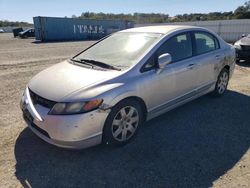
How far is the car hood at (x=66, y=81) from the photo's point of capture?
3188 mm

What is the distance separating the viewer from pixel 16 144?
3.67 meters

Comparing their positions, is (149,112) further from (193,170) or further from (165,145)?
(193,170)

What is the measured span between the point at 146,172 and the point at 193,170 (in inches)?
23.4

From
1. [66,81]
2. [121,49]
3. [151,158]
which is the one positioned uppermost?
[121,49]

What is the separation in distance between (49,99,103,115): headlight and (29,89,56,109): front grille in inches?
3.4

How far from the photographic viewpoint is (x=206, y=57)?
4938 millimetres

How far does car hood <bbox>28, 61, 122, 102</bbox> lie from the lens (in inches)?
125

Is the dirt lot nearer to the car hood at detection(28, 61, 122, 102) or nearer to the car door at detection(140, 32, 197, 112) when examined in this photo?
the car door at detection(140, 32, 197, 112)

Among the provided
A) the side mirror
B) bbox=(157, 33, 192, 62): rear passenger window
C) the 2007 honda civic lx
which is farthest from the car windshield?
the side mirror

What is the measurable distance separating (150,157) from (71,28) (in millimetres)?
34381

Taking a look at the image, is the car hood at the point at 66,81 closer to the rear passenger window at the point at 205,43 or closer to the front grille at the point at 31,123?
the front grille at the point at 31,123

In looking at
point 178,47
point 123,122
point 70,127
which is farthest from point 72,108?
point 178,47

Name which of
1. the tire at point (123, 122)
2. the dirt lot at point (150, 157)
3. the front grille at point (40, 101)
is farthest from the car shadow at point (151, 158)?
the front grille at point (40, 101)

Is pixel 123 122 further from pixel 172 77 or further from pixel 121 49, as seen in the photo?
pixel 121 49
